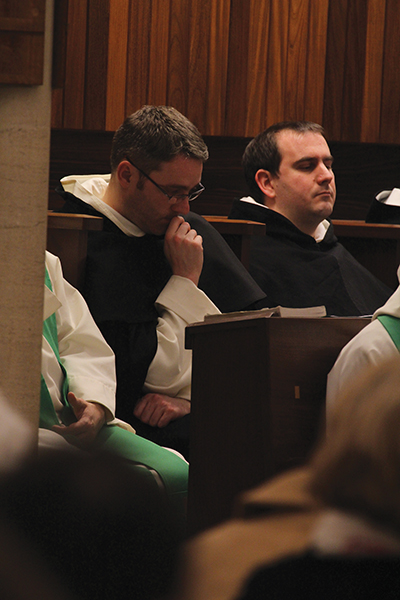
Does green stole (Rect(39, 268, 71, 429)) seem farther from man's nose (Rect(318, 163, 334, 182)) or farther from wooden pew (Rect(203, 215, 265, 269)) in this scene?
man's nose (Rect(318, 163, 334, 182))

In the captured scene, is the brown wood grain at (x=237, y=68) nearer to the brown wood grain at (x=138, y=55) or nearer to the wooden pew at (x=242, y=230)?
the brown wood grain at (x=138, y=55)

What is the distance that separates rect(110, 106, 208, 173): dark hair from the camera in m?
3.45

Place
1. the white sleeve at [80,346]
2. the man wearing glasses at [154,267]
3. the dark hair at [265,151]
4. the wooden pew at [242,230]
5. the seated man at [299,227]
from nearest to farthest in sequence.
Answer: the white sleeve at [80,346]
the man wearing glasses at [154,267]
the wooden pew at [242,230]
the seated man at [299,227]
the dark hair at [265,151]

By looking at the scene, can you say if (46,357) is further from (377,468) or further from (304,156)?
(304,156)

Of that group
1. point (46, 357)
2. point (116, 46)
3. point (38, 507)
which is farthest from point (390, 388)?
point (116, 46)

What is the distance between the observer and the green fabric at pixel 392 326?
2383mm

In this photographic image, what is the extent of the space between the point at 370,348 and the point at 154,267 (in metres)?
1.35

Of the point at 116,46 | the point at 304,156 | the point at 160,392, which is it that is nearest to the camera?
the point at 160,392

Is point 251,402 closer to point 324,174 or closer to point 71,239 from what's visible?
point 71,239

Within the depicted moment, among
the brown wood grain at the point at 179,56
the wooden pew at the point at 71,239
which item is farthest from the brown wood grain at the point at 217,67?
the wooden pew at the point at 71,239

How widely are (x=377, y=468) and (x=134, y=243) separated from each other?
285 cm

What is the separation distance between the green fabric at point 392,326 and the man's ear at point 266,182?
225 cm

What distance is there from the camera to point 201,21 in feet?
15.9

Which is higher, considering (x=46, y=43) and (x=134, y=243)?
(x=46, y=43)
